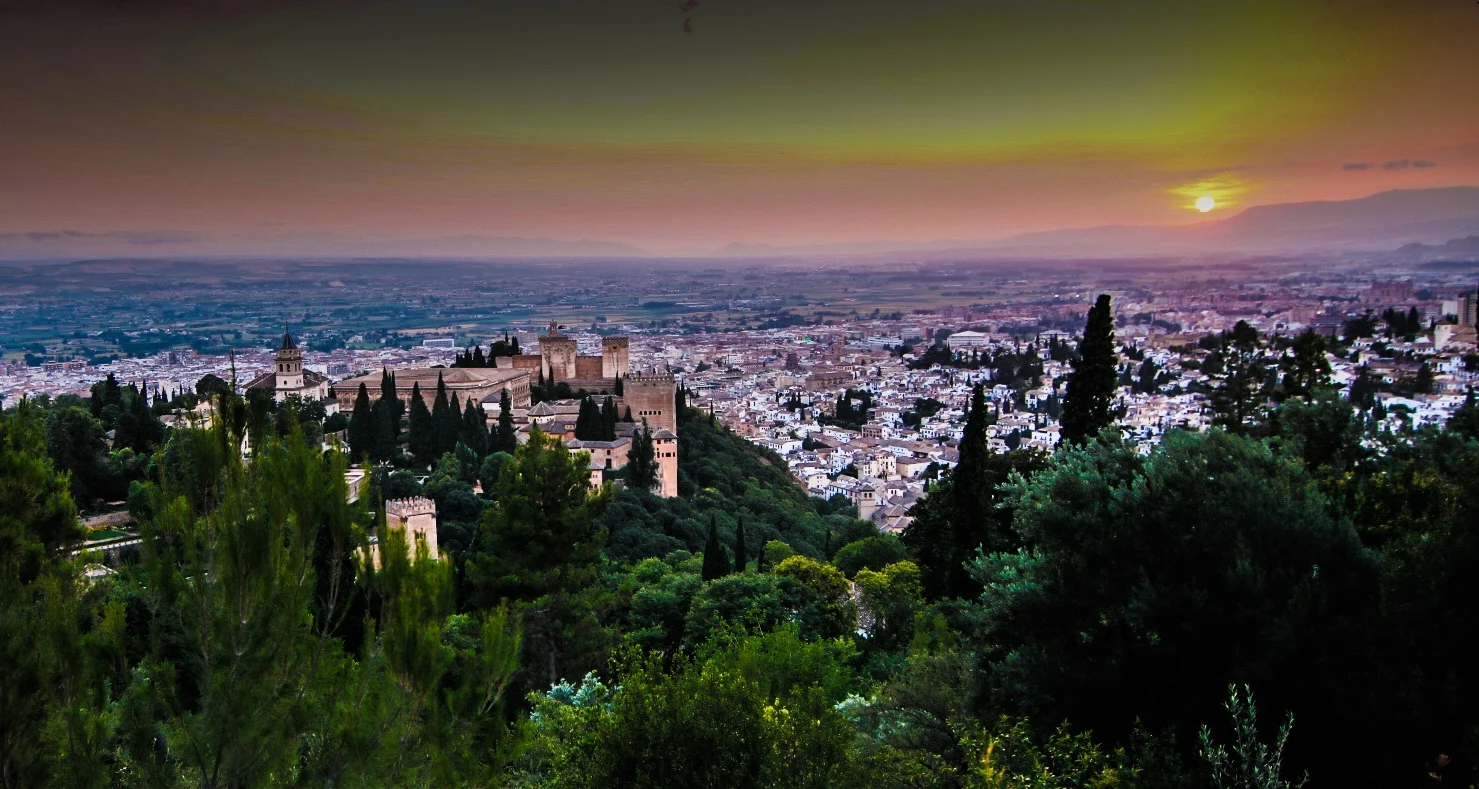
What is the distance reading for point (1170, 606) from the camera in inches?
251

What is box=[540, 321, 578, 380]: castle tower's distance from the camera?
134 feet

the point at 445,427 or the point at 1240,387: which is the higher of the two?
the point at 1240,387

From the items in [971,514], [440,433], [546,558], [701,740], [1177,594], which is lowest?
[440,433]

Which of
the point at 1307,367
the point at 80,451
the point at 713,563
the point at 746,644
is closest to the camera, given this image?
the point at 746,644

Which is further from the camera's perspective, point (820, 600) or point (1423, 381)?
point (1423, 381)

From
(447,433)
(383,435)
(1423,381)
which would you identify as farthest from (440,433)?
(1423,381)

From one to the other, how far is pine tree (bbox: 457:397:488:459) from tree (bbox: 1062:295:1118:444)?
55.8 ft

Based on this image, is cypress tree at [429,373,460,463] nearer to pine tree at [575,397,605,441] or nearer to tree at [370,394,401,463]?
tree at [370,394,401,463]

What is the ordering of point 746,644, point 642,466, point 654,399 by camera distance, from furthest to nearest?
point 654,399 → point 642,466 → point 746,644

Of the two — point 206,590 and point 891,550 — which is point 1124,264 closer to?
point 891,550

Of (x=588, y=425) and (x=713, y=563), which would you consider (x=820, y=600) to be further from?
(x=588, y=425)

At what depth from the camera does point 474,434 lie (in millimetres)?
27438

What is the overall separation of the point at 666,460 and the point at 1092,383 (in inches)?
666

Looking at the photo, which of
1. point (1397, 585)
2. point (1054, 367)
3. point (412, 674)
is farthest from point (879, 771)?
point (1054, 367)
